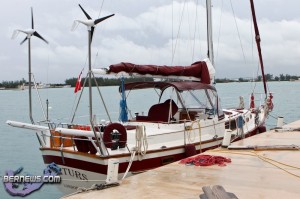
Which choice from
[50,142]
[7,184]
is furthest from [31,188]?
[50,142]

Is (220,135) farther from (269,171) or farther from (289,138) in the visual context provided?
(269,171)

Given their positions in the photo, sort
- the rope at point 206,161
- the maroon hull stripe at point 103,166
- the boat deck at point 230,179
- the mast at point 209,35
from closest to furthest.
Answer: the boat deck at point 230,179, the rope at point 206,161, the maroon hull stripe at point 103,166, the mast at point 209,35

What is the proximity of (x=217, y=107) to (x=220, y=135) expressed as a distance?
1.04 meters

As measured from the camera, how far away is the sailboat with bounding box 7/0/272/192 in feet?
30.4

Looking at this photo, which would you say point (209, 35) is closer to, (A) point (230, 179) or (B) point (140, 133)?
(B) point (140, 133)

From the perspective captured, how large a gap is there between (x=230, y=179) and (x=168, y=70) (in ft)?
19.3

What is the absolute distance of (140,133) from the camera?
9766 mm

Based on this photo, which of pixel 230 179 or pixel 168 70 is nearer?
pixel 230 179

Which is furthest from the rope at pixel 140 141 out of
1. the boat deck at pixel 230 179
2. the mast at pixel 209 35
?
the mast at pixel 209 35

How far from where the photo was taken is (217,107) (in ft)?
44.5

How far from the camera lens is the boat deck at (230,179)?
684cm
